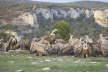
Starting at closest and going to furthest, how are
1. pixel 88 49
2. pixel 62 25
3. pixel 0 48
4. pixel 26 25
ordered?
1. pixel 88 49
2. pixel 0 48
3. pixel 62 25
4. pixel 26 25

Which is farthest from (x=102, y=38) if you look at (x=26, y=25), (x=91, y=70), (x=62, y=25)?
(x=26, y=25)

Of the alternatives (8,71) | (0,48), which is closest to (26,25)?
(0,48)

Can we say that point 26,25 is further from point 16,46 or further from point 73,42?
point 73,42

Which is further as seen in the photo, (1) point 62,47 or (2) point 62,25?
(2) point 62,25

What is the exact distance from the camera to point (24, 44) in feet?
220

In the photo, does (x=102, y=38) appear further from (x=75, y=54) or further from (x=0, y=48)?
(x=0, y=48)

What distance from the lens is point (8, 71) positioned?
99.9 ft

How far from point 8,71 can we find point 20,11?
170203mm

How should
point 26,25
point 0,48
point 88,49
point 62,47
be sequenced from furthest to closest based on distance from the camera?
1. point 26,25
2. point 0,48
3. point 62,47
4. point 88,49

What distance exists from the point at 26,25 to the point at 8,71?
162 meters

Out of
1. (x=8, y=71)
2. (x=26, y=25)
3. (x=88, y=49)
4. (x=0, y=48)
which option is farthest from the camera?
(x=26, y=25)

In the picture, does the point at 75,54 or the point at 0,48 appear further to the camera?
the point at 0,48


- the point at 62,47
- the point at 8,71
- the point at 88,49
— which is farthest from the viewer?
the point at 62,47

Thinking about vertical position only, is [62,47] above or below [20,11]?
below
